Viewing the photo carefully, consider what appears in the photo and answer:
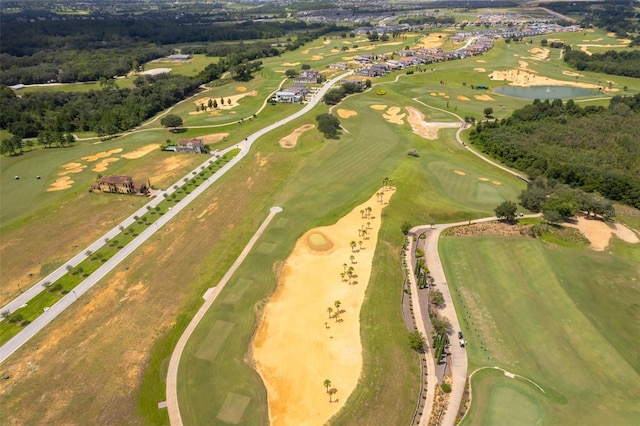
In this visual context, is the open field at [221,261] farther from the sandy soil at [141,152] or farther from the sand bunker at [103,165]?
the sandy soil at [141,152]

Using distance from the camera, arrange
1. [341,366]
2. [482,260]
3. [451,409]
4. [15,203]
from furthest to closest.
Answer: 1. [15,203]
2. [482,260]
3. [341,366]
4. [451,409]

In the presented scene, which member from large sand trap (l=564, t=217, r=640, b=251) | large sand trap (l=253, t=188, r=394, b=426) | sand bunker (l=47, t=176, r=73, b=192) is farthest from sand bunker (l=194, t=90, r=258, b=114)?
large sand trap (l=564, t=217, r=640, b=251)

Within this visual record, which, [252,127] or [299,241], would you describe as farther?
[252,127]

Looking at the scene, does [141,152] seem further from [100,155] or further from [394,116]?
[394,116]

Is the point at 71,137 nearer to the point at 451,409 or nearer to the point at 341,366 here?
the point at 341,366

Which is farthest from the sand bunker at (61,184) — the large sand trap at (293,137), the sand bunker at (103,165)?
the large sand trap at (293,137)

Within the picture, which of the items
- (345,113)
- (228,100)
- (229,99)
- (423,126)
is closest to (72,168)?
(228,100)

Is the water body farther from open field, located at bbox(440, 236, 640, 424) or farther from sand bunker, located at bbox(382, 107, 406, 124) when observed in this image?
open field, located at bbox(440, 236, 640, 424)

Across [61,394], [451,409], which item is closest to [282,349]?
[451,409]
